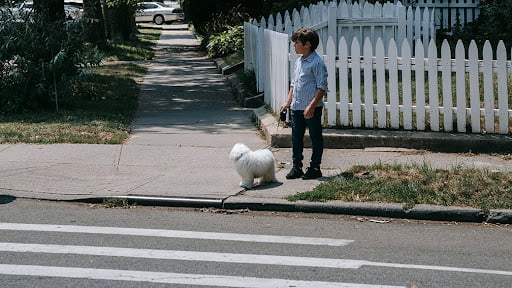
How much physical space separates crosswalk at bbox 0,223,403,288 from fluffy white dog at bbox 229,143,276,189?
1.46 metres

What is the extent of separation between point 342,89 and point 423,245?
442cm

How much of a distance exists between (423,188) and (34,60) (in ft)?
25.1

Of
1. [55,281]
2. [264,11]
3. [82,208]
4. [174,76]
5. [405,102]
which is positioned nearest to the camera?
[55,281]

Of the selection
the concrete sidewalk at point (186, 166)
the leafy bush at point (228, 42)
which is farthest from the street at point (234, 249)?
the leafy bush at point (228, 42)

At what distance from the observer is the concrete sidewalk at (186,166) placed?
8125mm

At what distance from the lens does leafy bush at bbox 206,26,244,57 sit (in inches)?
961

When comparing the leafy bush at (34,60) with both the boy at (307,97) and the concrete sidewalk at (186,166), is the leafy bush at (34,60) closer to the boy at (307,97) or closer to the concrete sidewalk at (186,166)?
the concrete sidewalk at (186,166)

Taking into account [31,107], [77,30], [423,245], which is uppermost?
[77,30]

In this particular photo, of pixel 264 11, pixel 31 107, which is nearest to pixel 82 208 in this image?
pixel 31 107

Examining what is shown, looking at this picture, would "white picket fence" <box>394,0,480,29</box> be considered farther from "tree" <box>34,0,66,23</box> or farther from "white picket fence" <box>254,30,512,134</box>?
"white picket fence" <box>254,30,512,134</box>

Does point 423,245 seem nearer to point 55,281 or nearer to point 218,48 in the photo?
point 55,281

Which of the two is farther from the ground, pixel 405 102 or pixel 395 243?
pixel 405 102

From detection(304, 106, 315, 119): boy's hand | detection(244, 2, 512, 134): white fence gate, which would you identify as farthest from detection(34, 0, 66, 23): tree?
detection(304, 106, 315, 119): boy's hand

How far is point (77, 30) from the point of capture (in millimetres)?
14016
